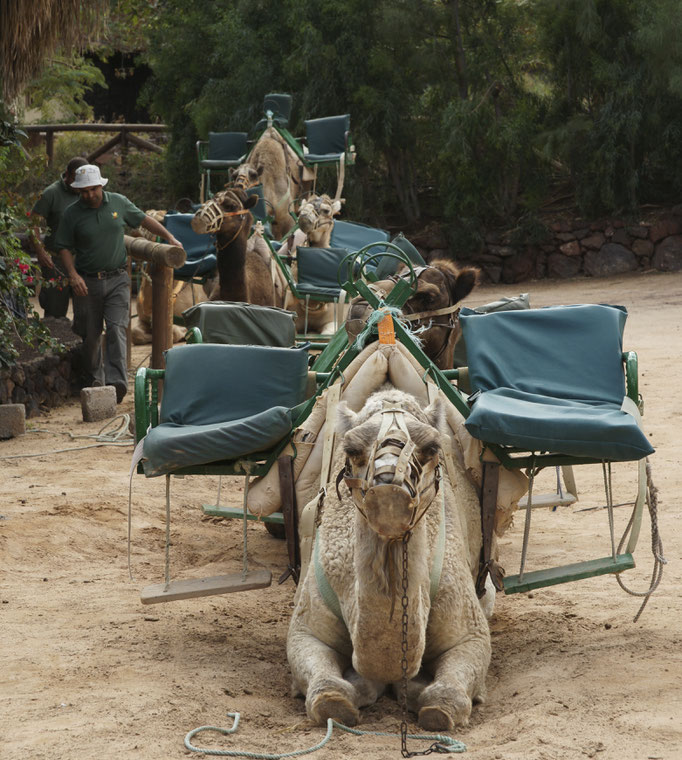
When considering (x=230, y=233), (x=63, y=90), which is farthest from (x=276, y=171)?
(x=63, y=90)

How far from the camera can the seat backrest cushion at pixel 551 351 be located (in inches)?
196

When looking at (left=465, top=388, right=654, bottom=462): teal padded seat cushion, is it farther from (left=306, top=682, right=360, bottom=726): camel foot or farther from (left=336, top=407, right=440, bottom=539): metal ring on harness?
(left=306, top=682, right=360, bottom=726): camel foot

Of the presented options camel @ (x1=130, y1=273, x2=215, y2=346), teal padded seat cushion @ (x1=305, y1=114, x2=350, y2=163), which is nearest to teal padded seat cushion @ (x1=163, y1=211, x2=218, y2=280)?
camel @ (x1=130, y1=273, x2=215, y2=346)

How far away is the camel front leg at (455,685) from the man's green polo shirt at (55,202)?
7.54 metres

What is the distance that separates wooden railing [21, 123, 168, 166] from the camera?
2378cm

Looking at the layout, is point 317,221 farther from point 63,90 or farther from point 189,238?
point 63,90

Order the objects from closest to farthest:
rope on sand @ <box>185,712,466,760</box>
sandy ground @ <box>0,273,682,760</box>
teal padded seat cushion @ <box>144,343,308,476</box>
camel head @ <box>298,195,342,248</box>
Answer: rope on sand @ <box>185,712,466,760</box>, sandy ground @ <box>0,273,682,760</box>, teal padded seat cushion @ <box>144,343,308,476</box>, camel head @ <box>298,195,342,248</box>

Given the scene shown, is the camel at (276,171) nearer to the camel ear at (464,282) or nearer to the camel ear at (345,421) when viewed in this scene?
the camel ear at (464,282)

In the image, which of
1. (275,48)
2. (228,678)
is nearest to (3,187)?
(228,678)

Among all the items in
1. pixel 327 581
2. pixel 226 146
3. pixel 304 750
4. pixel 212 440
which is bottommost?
pixel 304 750

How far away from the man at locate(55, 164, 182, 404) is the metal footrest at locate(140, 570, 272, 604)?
5739 mm

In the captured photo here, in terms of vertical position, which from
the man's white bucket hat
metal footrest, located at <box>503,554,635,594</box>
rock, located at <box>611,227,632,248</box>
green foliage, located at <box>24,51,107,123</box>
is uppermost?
green foliage, located at <box>24,51,107,123</box>

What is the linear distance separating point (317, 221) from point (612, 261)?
9.07m

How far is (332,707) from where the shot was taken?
398cm
